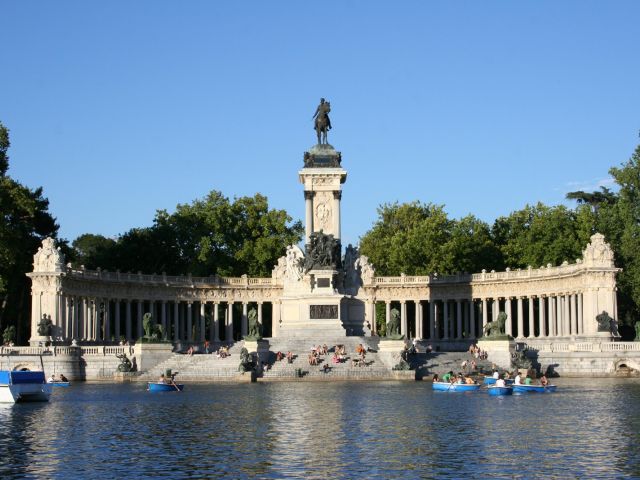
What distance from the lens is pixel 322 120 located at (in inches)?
3570

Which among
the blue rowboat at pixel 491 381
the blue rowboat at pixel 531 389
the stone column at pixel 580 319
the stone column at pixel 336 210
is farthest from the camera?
the stone column at pixel 580 319

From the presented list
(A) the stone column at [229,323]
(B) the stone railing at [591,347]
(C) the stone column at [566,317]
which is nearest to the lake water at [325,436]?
(B) the stone railing at [591,347]

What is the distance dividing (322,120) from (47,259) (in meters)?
25.1

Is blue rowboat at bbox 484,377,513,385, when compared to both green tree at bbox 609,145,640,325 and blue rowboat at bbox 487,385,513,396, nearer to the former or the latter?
blue rowboat at bbox 487,385,513,396

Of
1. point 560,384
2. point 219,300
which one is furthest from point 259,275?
point 560,384

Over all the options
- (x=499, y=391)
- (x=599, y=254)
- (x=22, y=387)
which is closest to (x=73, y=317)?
(x=22, y=387)

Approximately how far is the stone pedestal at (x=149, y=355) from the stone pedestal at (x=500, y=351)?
22584mm

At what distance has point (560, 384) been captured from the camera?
65.0 meters

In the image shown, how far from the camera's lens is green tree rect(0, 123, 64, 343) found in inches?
3467

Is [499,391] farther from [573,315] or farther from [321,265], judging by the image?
[573,315]

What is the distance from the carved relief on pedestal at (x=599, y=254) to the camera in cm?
8731

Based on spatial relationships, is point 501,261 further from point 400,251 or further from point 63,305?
point 63,305

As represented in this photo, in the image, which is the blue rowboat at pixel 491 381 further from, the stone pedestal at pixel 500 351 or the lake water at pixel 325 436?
the stone pedestal at pixel 500 351

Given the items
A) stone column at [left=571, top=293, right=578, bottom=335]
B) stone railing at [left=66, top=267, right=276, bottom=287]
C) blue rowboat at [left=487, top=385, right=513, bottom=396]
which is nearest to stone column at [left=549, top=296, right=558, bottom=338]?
stone column at [left=571, top=293, right=578, bottom=335]
